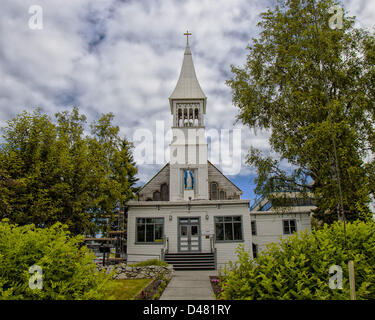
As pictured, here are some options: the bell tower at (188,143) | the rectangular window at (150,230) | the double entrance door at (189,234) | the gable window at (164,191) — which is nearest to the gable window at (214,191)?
the bell tower at (188,143)

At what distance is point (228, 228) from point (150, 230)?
565 cm

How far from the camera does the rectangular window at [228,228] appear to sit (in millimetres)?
18656

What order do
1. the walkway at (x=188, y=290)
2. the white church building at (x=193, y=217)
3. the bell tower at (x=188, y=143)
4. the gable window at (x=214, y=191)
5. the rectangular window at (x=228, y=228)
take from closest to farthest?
the walkway at (x=188, y=290), the white church building at (x=193, y=217), the rectangular window at (x=228, y=228), the bell tower at (x=188, y=143), the gable window at (x=214, y=191)

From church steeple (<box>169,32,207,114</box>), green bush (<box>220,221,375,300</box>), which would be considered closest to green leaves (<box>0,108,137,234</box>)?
church steeple (<box>169,32,207,114</box>)

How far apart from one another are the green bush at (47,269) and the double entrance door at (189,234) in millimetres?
15746

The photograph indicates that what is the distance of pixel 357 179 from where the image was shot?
415 inches

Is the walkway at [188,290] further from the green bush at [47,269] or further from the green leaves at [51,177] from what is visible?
the green leaves at [51,177]

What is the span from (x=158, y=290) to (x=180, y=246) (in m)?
9.60

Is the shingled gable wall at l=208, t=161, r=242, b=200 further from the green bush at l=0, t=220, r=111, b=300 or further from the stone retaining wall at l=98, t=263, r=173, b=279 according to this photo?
the green bush at l=0, t=220, r=111, b=300

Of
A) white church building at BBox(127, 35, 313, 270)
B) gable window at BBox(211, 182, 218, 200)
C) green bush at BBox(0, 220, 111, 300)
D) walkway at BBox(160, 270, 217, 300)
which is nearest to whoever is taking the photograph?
green bush at BBox(0, 220, 111, 300)

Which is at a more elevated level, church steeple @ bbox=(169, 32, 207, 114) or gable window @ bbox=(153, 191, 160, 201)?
church steeple @ bbox=(169, 32, 207, 114)

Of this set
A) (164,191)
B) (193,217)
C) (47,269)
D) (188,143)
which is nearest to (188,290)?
(47,269)

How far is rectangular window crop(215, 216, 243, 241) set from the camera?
18.7 metres

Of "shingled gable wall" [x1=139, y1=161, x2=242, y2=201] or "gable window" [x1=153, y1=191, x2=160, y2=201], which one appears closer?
"shingled gable wall" [x1=139, y1=161, x2=242, y2=201]
